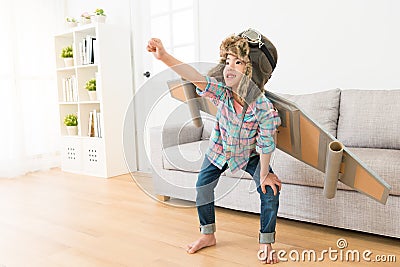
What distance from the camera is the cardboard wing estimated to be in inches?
62.7

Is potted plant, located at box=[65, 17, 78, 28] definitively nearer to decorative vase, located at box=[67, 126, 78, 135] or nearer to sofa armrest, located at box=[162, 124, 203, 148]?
decorative vase, located at box=[67, 126, 78, 135]

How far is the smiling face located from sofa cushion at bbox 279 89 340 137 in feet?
3.06

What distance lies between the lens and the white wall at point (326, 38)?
2.47m

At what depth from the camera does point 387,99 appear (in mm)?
2254

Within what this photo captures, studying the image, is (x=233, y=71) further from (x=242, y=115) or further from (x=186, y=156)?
(x=186, y=156)

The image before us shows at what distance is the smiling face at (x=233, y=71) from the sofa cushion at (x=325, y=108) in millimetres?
934

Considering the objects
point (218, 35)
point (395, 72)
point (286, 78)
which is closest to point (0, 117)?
point (218, 35)

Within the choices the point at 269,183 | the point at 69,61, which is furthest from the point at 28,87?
the point at 269,183

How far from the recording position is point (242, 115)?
1594mm

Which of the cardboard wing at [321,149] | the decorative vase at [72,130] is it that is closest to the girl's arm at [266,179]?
the cardboard wing at [321,149]

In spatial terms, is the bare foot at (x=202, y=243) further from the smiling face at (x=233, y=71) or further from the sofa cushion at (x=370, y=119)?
the sofa cushion at (x=370, y=119)

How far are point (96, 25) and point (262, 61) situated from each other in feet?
7.44

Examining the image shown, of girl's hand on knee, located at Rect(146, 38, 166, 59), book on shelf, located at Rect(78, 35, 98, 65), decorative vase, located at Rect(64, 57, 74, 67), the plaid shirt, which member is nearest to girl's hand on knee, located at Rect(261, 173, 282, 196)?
the plaid shirt

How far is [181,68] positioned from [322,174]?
36.9 inches
